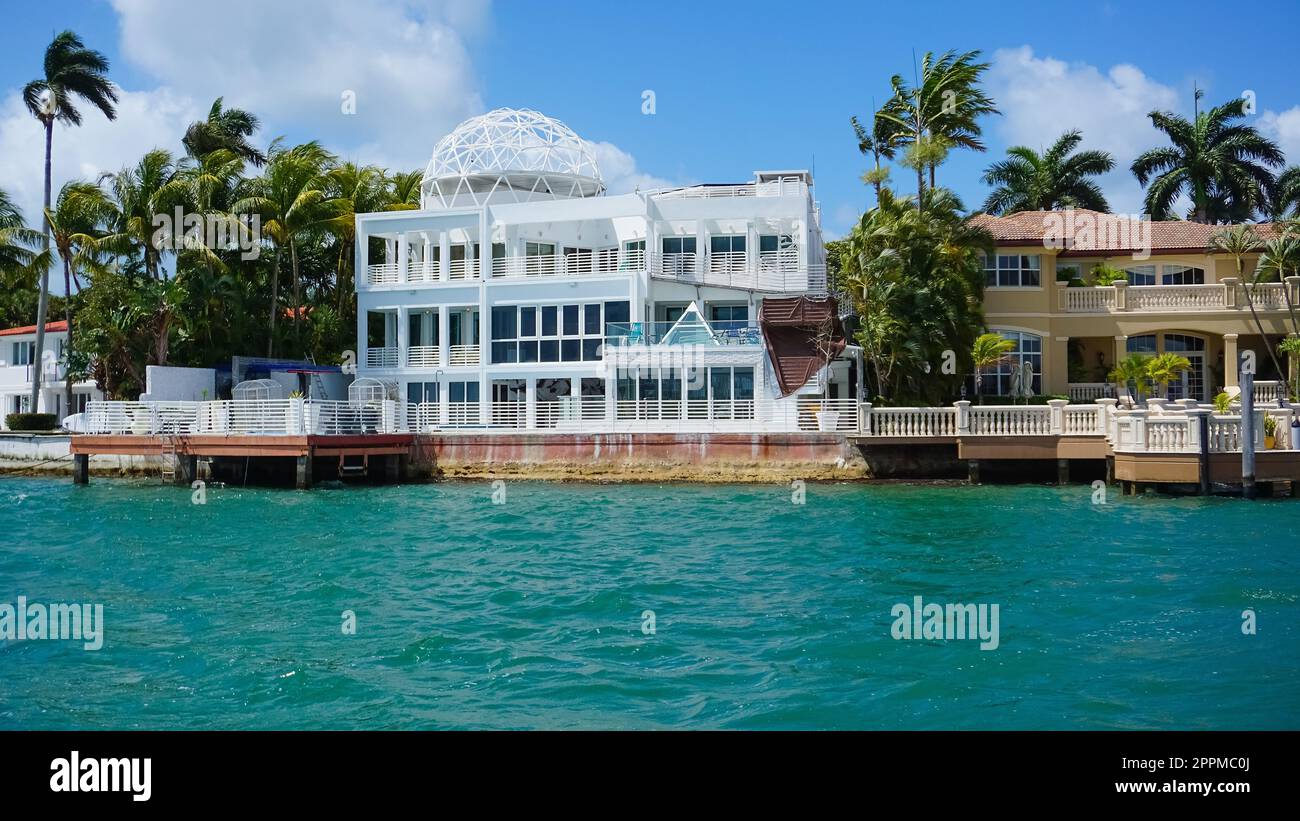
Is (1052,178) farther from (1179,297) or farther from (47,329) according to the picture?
(47,329)

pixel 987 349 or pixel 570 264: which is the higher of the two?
pixel 570 264

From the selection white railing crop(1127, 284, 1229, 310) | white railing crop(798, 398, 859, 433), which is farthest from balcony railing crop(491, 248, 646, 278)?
white railing crop(1127, 284, 1229, 310)

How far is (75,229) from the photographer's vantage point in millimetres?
45688

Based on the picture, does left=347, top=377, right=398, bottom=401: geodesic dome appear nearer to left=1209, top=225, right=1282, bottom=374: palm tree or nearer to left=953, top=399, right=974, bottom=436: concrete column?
left=953, top=399, right=974, bottom=436: concrete column

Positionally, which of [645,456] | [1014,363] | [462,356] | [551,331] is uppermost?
[551,331]

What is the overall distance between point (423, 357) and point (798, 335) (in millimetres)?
15598

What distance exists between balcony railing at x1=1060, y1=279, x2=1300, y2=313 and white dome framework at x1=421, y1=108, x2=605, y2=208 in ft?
66.8

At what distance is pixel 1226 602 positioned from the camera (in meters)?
14.1

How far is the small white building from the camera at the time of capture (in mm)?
48906

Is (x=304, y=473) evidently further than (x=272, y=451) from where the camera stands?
Yes

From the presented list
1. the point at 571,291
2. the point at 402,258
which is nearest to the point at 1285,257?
the point at 571,291
